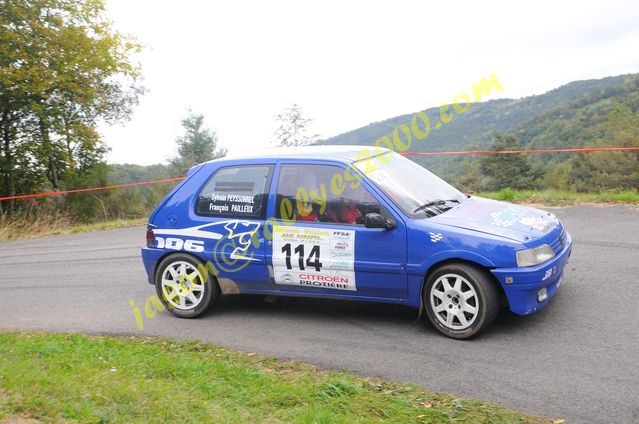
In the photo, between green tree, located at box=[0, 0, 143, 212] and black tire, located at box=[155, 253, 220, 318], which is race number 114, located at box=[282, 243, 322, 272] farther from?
green tree, located at box=[0, 0, 143, 212]

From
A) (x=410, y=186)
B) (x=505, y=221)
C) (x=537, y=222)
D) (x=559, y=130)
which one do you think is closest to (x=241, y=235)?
(x=410, y=186)

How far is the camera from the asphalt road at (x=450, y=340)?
14.3ft

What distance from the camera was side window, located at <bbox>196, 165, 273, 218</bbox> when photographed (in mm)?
6273

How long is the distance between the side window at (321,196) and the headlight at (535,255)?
1.37 m

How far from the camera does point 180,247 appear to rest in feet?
21.6

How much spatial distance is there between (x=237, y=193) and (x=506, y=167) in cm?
2379

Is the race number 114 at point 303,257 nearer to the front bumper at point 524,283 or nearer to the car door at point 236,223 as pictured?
the car door at point 236,223

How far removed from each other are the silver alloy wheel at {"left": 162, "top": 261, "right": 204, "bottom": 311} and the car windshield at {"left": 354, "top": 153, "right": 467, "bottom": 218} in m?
2.25

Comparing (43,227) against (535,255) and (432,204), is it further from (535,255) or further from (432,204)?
(535,255)

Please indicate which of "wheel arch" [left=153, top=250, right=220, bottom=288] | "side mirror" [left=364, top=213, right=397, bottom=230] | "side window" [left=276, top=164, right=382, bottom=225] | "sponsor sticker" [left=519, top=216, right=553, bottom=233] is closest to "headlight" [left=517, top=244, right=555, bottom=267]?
"sponsor sticker" [left=519, top=216, right=553, bottom=233]

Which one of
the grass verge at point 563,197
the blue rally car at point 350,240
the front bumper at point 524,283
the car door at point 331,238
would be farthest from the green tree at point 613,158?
the car door at point 331,238

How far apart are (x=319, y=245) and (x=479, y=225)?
5.16ft

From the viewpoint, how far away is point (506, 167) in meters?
28.0

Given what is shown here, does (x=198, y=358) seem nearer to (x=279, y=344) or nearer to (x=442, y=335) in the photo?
(x=279, y=344)
